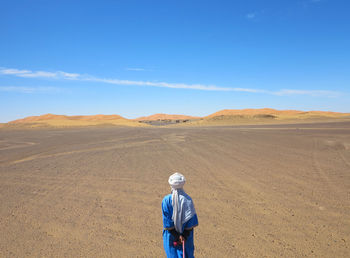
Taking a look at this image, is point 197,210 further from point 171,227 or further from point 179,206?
point 179,206

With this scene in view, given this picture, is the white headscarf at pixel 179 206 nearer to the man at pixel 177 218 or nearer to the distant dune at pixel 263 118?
the man at pixel 177 218

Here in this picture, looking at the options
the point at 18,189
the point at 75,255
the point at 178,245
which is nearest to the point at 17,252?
the point at 75,255

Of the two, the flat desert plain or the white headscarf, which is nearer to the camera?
the white headscarf

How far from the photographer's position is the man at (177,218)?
8.53ft

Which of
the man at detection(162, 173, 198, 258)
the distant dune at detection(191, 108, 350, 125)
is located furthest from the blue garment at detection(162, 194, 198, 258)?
the distant dune at detection(191, 108, 350, 125)

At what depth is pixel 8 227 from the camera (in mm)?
4812

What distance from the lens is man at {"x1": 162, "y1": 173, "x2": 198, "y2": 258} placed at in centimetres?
260

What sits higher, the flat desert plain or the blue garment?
the blue garment

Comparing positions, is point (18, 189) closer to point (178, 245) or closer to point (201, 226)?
point (201, 226)

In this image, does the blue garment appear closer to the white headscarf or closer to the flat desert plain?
the white headscarf

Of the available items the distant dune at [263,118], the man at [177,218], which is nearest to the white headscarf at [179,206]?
the man at [177,218]

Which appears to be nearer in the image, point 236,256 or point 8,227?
point 236,256

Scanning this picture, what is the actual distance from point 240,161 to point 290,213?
5.76m

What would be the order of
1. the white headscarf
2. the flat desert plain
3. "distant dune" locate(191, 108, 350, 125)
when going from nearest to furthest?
the white headscarf → the flat desert plain → "distant dune" locate(191, 108, 350, 125)
